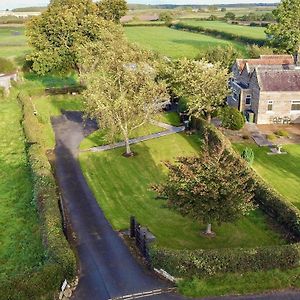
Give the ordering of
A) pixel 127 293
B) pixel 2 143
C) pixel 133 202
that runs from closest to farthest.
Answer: pixel 127 293, pixel 133 202, pixel 2 143

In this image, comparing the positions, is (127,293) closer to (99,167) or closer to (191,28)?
(99,167)

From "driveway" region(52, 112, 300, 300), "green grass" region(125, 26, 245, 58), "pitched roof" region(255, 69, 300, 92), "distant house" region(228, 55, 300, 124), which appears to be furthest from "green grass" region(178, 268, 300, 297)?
"green grass" region(125, 26, 245, 58)

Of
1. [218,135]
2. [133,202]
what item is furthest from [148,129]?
[133,202]

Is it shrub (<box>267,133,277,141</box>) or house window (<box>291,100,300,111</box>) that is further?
house window (<box>291,100,300,111</box>)

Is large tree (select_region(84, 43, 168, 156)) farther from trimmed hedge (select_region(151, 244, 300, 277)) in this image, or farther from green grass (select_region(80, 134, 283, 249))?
trimmed hedge (select_region(151, 244, 300, 277))

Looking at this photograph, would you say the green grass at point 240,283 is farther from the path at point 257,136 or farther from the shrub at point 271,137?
the shrub at point 271,137

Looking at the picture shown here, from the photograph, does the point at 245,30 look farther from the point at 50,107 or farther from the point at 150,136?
the point at 150,136

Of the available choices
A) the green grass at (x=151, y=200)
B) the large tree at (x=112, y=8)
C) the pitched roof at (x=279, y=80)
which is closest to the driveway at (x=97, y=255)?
the green grass at (x=151, y=200)
